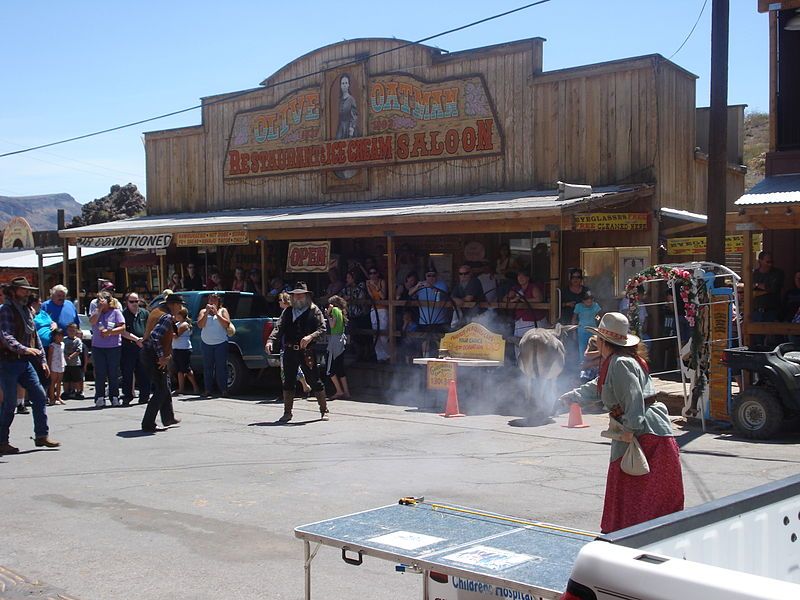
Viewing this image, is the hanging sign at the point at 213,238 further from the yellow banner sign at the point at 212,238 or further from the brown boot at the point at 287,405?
the brown boot at the point at 287,405

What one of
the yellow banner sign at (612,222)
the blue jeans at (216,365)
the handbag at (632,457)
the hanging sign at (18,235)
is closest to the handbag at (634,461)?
the handbag at (632,457)

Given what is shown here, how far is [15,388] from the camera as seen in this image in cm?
1066

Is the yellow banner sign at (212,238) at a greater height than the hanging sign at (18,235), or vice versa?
the hanging sign at (18,235)

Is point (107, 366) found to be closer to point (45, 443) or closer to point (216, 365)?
point (216, 365)

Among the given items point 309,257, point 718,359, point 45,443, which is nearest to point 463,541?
point 45,443

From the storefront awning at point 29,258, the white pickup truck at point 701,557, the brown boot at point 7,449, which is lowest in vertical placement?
the brown boot at point 7,449

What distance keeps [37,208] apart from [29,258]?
370ft

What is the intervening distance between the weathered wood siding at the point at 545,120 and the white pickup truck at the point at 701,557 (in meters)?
14.2

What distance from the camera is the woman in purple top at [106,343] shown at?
1530 centimetres

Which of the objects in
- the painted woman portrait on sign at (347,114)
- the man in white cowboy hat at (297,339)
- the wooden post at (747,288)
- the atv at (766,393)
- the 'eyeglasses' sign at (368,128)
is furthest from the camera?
the painted woman portrait on sign at (347,114)

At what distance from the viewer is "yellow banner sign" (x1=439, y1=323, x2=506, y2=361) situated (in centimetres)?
1473

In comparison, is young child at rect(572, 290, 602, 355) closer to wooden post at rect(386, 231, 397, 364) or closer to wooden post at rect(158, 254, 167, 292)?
wooden post at rect(386, 231, 397, 364)

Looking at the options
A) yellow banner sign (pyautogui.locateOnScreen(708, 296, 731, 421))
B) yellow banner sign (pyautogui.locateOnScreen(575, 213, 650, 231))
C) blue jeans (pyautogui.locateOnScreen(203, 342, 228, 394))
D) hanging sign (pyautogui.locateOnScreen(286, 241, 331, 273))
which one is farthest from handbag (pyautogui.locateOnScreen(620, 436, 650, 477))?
hanging sign (pyautogui.locateOnScreen(286, 241, 331, 273))

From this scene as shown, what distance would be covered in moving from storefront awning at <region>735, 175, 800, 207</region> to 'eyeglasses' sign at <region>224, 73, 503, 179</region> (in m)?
5.58
